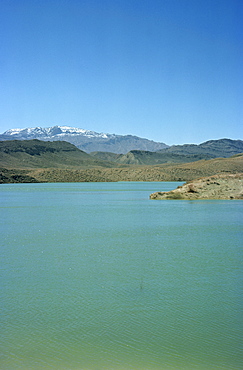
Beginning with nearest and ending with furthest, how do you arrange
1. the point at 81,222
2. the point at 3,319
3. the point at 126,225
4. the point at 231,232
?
the point at 3,319, the point at 231,232, the point at 126,225, the point at 81,222

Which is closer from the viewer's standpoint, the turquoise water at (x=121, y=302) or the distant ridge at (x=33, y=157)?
the turquoise water at (x=121, y=302)

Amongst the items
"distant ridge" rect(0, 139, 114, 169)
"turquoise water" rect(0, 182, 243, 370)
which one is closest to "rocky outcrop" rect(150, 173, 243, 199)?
"turquoise water" rect(0, 182, 243, 370)

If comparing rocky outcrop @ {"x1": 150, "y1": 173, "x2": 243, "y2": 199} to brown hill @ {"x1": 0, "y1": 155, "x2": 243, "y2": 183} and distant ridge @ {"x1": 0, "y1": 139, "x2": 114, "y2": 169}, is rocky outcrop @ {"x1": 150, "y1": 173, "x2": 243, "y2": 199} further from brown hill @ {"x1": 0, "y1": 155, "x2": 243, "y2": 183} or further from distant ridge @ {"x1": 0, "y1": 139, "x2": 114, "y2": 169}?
distant ridge @ {"x1": 0, "y1": 139, "x2": 114, "y2": 169}

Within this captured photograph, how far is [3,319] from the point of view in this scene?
7023 millimetres

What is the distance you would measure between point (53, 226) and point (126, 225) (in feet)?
11.0

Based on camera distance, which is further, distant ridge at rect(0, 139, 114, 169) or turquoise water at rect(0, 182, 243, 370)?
distant ridge at rect(0, 139, 114, 169)

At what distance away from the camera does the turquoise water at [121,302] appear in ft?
18.8

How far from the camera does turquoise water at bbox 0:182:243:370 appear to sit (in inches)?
225

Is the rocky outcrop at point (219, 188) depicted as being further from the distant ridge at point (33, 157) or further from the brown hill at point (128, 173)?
the distant ridge at point (33, 157)

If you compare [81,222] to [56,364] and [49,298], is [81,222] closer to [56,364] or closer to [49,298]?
[49,298]

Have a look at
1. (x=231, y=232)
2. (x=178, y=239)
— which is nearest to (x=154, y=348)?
(x=178, y=239)

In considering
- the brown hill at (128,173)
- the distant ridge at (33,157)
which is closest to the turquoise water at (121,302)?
the brown hill at (128,173)

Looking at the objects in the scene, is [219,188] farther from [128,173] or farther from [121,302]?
[128,173]

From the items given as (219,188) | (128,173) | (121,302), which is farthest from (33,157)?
(121,302)
